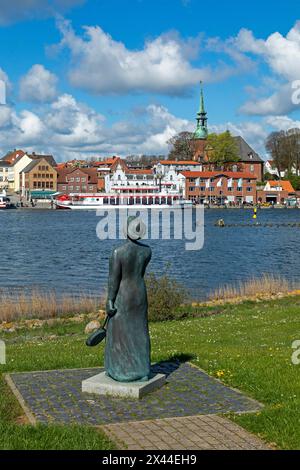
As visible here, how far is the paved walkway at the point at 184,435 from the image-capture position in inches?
265

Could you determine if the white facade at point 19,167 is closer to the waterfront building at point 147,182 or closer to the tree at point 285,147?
the waterfront building at point 147,182

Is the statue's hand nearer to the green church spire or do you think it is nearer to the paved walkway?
the paved walkway

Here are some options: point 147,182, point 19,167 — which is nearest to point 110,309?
point 147,182

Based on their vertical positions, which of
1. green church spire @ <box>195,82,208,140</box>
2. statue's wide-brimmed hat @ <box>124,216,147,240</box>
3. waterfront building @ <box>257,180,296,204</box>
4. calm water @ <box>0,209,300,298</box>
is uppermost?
green church spire @ <box>195,82,208,140</box>

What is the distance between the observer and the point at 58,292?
94.8ft

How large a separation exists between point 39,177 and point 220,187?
39.3 meters

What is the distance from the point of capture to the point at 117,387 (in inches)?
345

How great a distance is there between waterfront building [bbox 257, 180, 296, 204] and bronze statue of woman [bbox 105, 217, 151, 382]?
5316 inches

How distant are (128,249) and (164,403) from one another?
2.18 meters

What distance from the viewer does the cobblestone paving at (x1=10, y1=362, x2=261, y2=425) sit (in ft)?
25.7

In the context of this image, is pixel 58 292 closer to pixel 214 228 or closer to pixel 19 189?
pixel 214 228

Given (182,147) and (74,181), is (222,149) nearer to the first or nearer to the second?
(182,147)

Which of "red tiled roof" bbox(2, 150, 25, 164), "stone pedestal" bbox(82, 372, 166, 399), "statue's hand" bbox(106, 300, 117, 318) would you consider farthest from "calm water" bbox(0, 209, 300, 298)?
"red tiled roof" bbox(2, 150, 25, 164)
